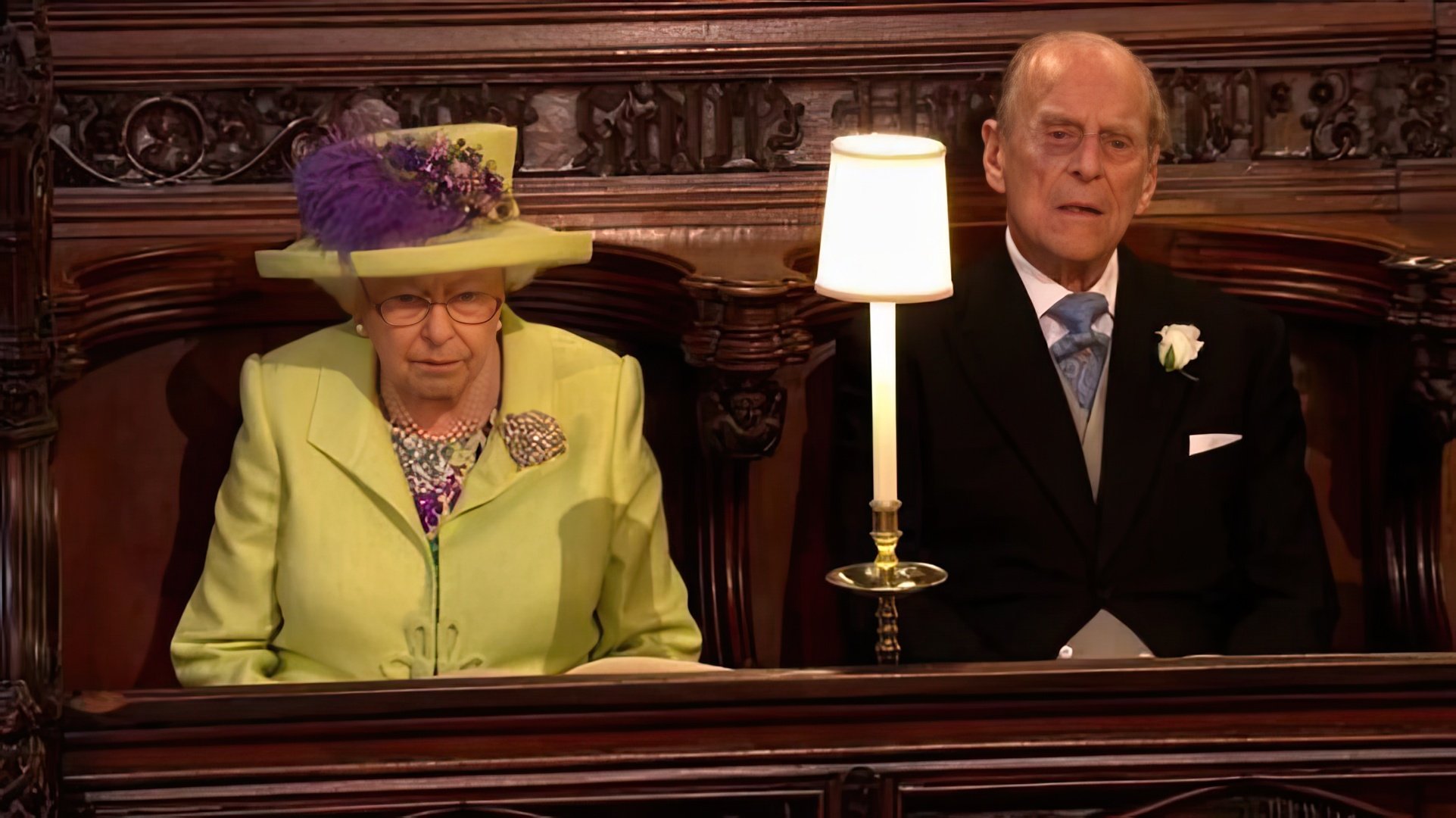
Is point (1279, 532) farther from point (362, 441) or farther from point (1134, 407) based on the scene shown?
point (362, 441)

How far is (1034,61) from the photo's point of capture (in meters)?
2.91

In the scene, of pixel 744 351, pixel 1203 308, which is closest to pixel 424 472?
pixel 744 351

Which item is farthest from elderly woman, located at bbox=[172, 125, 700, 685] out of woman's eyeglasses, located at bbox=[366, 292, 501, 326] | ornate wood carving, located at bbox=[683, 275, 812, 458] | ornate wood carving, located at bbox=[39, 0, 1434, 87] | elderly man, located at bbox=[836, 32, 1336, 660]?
ornate wood carving, located at bbox=[39, 0, 1434, 87]

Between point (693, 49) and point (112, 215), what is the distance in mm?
1014

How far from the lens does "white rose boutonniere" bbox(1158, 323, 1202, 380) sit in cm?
282

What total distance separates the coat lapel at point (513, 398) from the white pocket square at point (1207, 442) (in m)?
0.94

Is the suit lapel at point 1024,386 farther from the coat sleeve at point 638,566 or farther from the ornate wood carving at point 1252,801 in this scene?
the ornate wood carving at point 1252,801

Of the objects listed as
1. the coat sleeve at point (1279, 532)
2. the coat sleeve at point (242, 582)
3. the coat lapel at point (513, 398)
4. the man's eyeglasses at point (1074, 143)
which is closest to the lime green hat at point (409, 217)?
the coat lapel at point (513, 398)

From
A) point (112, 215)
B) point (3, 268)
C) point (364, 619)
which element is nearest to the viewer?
point (3, 268)

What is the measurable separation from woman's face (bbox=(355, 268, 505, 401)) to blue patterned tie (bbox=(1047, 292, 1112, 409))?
86 cm

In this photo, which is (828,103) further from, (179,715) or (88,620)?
(179,715)

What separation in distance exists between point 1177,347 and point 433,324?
1.10 m

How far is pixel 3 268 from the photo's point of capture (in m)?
1.96

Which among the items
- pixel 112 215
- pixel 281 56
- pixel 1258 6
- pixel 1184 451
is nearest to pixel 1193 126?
pixel 1258 6
